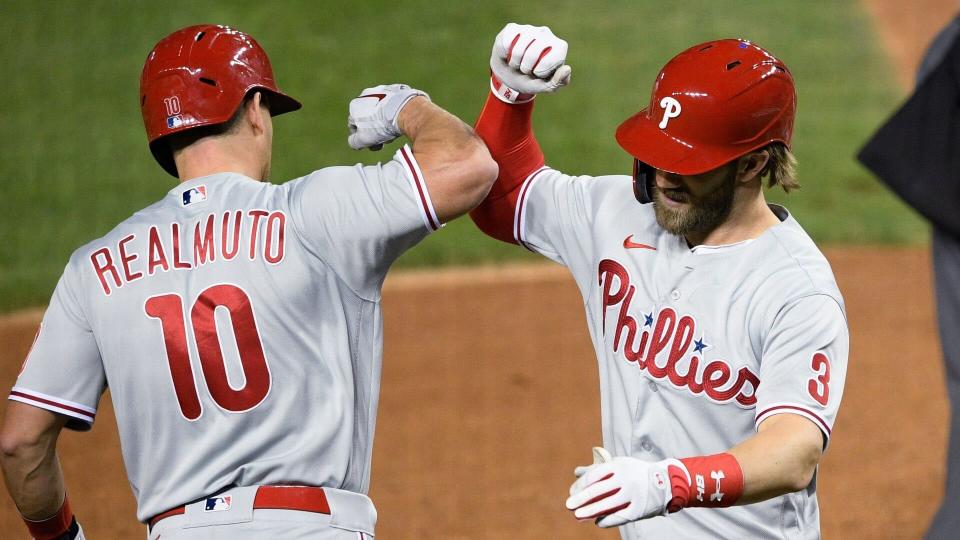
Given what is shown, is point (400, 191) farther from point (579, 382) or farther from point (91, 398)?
point (579, 382)

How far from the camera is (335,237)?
291cm

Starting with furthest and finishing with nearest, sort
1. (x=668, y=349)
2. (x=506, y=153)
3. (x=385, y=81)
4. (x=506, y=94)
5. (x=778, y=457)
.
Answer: (x=385, y=81)
(x=506, y=153)
(x=506, y=94)
(x=668, y=349)
(x=778, y=457)

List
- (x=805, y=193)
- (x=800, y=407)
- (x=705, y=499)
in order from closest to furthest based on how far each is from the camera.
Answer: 1. (x=705, y=499)
2. (x=800, y=407)
3. (x=805, y=193)

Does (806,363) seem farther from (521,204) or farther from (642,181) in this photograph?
(521,204)

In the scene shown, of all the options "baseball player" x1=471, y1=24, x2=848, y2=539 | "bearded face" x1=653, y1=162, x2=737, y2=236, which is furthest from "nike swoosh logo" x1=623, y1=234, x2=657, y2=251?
"bearded face" x1=653, y1=162, x2=737, y2=236

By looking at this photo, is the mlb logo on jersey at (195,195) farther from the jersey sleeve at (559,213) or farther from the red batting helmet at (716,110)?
the red batting helmet at (716,110)

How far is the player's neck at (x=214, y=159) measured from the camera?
3.15 metres

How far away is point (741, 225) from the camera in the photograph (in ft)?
10.5

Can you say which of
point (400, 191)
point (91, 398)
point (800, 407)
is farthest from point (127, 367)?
point (800, 407)

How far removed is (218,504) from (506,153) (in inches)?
52.6

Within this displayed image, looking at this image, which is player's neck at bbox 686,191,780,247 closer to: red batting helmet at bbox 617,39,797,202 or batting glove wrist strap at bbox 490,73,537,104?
red batting helmet at bbox 617,39,797,202

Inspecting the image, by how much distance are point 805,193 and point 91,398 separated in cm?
860

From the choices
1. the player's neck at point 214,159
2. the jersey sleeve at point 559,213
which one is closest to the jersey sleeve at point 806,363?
the jersey sleeve at point 559,213

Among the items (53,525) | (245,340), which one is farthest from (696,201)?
(53,525)
